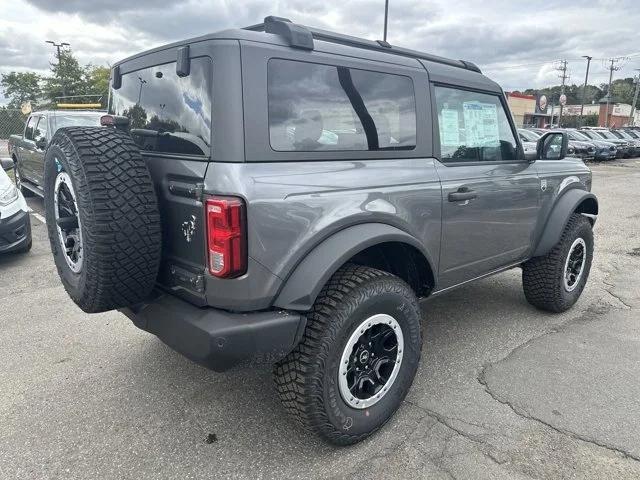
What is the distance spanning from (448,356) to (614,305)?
2054 millimetres

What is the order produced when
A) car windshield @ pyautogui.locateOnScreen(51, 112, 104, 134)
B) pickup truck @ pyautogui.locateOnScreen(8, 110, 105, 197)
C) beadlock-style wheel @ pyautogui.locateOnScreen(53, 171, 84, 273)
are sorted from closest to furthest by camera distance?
1. beadlock-style wheel @ pyautogui.locateOnScreen(53, 171, 84, 273)
2. car windshield @ pyautogui.locateOnScreen(51, 112, 104, 134)
3. pickup truck @ pyautogui.locateOnScreen(8, 110, 105, 197)

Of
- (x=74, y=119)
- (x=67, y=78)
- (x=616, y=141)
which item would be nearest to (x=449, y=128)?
(x=74, y=119)

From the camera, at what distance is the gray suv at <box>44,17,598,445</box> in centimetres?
210

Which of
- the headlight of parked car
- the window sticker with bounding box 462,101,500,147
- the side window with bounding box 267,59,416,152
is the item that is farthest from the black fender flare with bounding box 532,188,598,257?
the headlight of parked car

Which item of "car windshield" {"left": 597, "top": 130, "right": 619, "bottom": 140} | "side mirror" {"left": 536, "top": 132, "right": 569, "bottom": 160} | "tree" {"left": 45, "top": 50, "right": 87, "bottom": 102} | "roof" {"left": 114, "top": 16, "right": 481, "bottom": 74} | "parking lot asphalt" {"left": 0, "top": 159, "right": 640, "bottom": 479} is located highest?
"tree" {"left": 45, "top": 50, "right": 87, "bottom": 102}

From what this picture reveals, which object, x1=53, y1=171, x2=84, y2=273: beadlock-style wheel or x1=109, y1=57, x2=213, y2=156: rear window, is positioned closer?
x1=109, y1=57, x2=213, y2=156: rear window

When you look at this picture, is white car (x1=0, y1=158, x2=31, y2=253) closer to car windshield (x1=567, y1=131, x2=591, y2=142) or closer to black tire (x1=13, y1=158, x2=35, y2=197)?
black tire (x1=13, y1=158, x2=35, y2=197)

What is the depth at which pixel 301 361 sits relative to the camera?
2242mm

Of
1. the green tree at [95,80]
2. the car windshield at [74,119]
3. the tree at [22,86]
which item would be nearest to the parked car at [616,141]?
the car windshield at [74,119]

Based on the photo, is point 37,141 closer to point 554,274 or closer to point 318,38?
point 318,38

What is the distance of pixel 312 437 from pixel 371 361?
0.50 metres

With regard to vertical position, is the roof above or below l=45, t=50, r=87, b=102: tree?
below

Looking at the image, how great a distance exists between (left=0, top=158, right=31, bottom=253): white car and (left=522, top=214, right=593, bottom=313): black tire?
18.0ft

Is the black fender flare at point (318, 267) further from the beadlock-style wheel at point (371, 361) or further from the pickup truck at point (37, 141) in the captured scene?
the pickup truck at point (37, 141)
